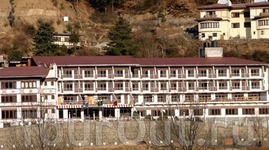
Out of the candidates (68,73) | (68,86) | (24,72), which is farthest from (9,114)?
(68,73)

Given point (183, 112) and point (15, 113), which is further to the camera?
point (183, 112)

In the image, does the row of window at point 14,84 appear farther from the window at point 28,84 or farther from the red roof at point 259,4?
the red roof at point 259,4

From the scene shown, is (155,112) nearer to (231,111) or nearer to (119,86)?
(119,86)

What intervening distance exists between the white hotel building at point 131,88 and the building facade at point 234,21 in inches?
802

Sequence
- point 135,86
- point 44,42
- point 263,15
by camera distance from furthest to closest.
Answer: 1. point 263,15
2. point 44,42
3. point 135,86

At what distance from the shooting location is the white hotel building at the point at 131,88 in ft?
333

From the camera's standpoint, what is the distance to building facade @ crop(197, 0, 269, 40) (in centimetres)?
13238

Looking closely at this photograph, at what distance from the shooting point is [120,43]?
121 metres

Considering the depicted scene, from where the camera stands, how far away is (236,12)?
5344 inches

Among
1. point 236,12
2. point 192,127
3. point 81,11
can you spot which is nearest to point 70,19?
point 81,11

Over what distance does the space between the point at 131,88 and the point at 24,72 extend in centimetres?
1440

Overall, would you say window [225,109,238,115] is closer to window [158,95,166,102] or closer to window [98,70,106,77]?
window [158,95,166,102]

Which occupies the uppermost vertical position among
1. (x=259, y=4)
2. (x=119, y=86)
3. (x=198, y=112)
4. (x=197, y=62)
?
(x=259, y=4)

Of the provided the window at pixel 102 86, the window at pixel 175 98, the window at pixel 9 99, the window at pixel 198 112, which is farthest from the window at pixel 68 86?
the window at pixel 198 112
